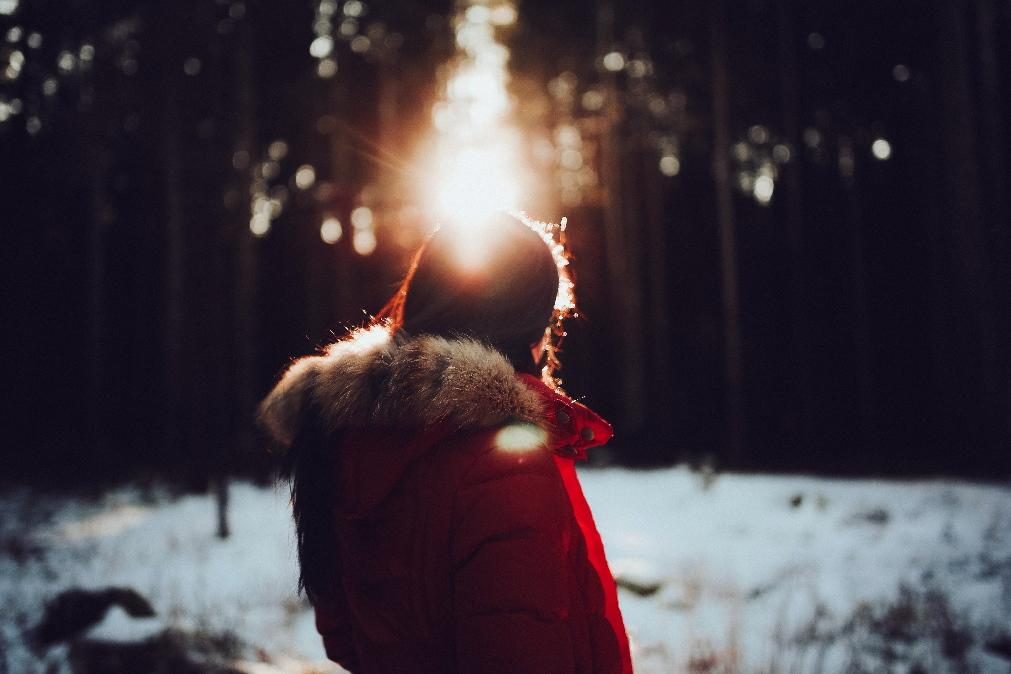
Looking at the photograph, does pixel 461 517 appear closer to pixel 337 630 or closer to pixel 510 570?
pixel 510 570

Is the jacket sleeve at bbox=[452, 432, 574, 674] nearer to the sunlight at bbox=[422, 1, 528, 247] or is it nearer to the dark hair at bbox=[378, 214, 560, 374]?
the dark hair at bbox=[378, 214, 560, 374]

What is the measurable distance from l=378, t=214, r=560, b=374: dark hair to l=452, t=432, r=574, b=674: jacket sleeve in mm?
319

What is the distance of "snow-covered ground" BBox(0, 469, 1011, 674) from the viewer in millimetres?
4211

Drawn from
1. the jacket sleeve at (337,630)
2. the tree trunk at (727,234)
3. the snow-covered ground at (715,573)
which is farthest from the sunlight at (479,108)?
the jacket sleeve at (337,630)

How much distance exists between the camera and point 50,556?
6.93 meters

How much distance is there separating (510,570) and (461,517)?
0.41 feet

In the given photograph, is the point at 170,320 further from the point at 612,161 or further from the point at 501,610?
the point at 501,610

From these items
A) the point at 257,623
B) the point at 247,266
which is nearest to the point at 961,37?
the point at 247,266

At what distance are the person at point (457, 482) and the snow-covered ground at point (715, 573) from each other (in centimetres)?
309

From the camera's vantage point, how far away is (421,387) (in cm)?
119

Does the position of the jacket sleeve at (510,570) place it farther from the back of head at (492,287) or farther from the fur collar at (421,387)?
the back of head at (492,287)

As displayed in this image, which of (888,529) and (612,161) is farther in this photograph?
(612,161)

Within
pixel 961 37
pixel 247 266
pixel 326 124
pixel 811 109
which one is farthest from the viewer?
pixel 326 124

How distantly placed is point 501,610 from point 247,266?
9602 millimetres
